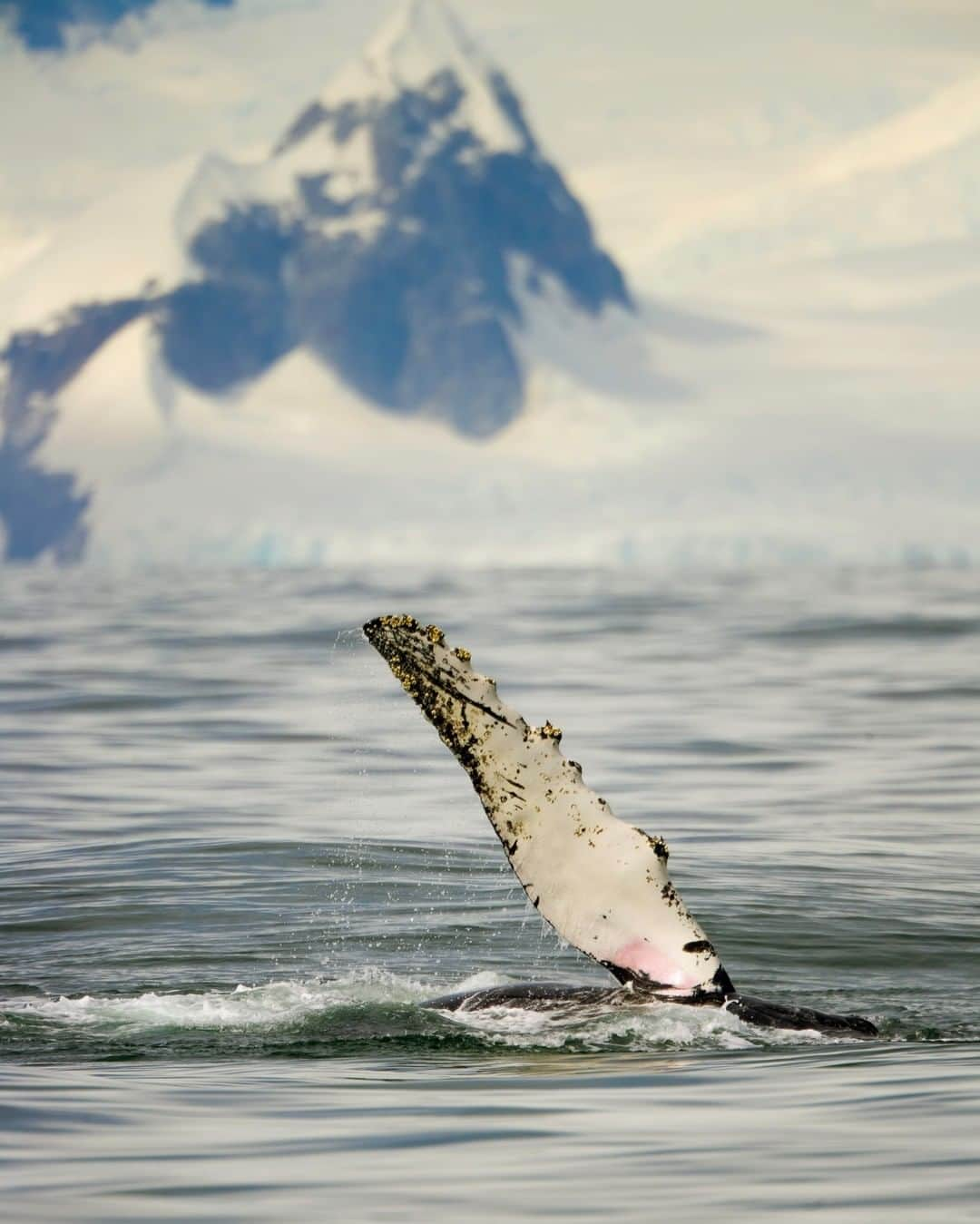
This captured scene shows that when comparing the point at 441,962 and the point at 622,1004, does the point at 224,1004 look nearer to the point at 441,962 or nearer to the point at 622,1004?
the point at 441,962

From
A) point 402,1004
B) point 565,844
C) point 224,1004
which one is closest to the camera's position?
point 565,844

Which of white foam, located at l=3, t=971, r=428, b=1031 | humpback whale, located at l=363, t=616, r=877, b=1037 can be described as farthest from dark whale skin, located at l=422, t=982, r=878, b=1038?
white foam, located at l=3, t=971, r=428, b=1031

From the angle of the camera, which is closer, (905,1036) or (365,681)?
(905,1036)

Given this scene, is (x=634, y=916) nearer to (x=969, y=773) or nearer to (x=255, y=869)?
(x=255, y=869)

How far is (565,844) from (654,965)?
525mm

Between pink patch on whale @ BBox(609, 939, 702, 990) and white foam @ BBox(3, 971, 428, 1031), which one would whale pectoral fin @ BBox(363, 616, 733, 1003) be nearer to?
pink patch on whale @ BBox(609, 939, 702, 990)

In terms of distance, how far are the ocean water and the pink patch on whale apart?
12 centimetres

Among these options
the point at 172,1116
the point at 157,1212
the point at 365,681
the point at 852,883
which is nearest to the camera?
the point at 157,1212

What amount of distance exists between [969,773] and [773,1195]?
12503 mm

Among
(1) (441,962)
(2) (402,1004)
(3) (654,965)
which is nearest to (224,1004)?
(2) (402,1004)

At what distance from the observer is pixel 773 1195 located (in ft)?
17.3

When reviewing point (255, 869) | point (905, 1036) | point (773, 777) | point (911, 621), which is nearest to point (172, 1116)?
point (905, 1036)

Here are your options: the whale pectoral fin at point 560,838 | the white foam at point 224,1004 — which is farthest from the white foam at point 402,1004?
the whale pectoral fin at point 560,838

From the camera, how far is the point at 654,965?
7430mm
